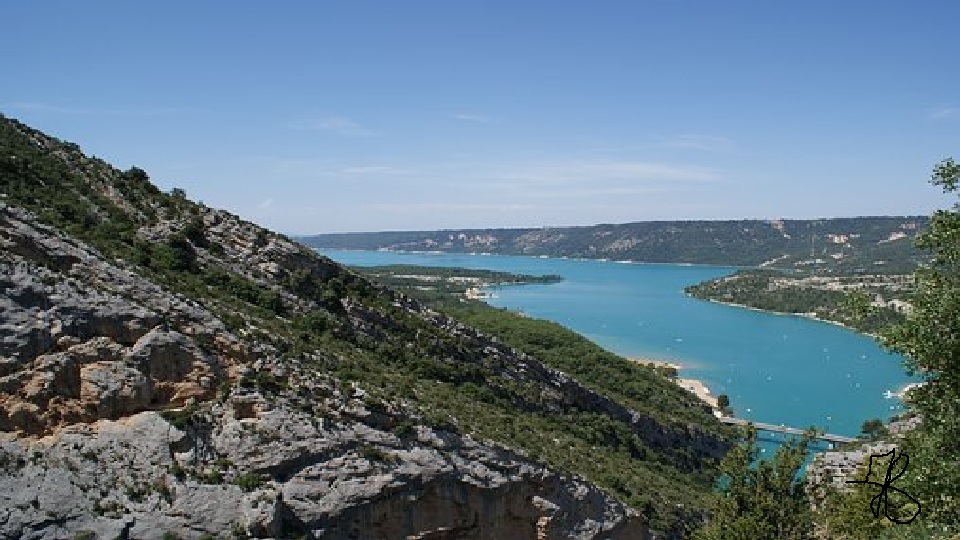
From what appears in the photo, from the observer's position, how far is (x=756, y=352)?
107312mm

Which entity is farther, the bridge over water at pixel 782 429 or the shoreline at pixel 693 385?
the shoreline at pixel 693 385

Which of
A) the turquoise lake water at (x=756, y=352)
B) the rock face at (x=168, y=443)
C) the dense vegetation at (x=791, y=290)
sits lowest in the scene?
the turquoise lake water at (x=756, y=352)

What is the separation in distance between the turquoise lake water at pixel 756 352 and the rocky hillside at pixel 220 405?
57706 mm

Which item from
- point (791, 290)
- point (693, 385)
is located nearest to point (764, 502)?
point (693, 385)

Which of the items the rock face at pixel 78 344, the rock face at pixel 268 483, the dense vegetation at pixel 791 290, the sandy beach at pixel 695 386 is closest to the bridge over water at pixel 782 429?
the sandy beach at pixel 695 386

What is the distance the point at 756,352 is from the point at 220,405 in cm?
10325

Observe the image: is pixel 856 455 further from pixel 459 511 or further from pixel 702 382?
pixel 702 382

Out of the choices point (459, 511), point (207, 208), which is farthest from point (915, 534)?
point (207, 208)

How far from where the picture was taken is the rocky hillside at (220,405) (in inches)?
516

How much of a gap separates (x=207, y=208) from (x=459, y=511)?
15.4 metres

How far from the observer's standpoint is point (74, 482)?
1255 centimetres

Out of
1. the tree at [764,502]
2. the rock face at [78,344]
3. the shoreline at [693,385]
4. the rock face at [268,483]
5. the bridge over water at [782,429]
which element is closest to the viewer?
the rock face at [268,483]

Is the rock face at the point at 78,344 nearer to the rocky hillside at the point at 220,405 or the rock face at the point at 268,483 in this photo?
the rocky hillside at the point at 220,405

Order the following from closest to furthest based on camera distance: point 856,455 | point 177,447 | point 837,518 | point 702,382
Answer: point 177,447 < point 837,518 < point 856,455 < point 702,382
